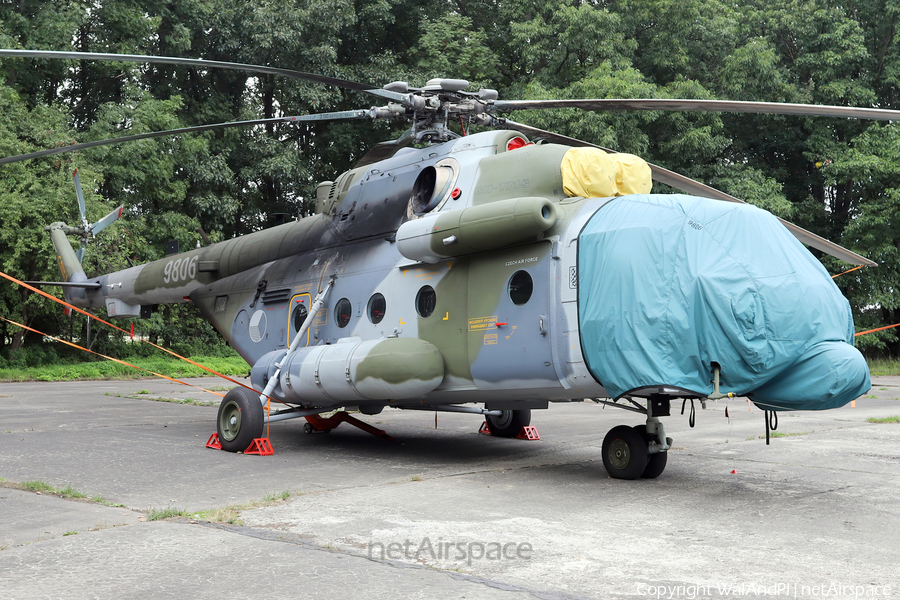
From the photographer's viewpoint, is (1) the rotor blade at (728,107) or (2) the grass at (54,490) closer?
(2) the grass at (54,490)

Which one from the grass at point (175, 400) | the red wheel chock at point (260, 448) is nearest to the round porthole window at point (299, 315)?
the red wheel chock at point (260, 448)

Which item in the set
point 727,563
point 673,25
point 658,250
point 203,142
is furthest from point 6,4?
point 727,563

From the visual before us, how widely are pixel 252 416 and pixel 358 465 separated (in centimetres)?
154

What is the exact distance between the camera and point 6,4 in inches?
1057

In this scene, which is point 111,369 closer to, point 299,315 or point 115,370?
point 115,370

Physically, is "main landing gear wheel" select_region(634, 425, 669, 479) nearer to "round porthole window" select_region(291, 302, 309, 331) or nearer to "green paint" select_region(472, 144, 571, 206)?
"green paint" select_region(472, 144, 571, 206)

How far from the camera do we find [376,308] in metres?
9.59

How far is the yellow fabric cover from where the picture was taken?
26.4ft

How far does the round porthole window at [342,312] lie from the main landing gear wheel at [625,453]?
12.0 ft

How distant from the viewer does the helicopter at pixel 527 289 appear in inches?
264

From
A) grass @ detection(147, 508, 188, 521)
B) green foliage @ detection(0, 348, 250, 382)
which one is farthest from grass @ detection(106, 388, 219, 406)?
grass @ detection(147, 508, 188, 521)

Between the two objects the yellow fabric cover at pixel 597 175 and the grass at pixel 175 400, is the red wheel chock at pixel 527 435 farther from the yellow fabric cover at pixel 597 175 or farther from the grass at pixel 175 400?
the grass at pixel 175 400

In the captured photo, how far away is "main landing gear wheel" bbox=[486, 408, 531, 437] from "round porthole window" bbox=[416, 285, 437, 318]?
2830 mm

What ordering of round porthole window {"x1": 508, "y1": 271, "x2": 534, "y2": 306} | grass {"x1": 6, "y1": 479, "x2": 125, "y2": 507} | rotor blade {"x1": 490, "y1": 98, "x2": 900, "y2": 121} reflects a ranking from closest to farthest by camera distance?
1. grass {"x1": 6, "y1": 479, "x2": 125, "y2": 507}
2. rotor blade {"x1": 490, "y1": 98, "x2": 900, "y2": 121}
3. round porthole window {"x1": 508, "y1": 271, "x2": 534, "y2": 306}
